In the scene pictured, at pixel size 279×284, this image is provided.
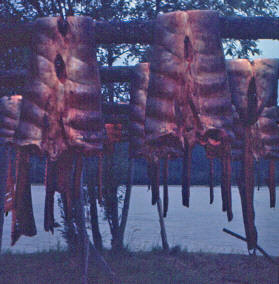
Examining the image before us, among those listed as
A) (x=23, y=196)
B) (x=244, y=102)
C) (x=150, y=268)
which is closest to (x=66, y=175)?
(x=23, y=196)

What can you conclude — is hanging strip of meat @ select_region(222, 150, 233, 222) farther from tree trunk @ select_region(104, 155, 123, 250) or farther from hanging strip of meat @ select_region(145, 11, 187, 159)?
tree trunk @ select_region(104, 155, 123, 250)

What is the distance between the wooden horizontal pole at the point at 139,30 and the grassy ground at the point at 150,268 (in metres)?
5.33

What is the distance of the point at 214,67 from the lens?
13.2 ft

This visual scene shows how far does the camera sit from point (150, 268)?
1050 cm

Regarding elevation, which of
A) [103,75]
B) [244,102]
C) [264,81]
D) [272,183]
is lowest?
[272,183]

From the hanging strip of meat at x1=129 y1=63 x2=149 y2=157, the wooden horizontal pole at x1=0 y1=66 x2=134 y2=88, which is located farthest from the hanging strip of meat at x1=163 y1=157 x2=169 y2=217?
the wooden horizontal pole at x1=0 y1=66 x2=134 y2=88

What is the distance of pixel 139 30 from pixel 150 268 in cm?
694

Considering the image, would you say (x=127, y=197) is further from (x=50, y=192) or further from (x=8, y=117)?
(x=50, y=192)

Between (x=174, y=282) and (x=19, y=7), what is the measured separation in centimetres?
609

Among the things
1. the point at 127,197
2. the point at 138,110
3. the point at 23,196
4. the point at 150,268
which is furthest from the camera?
the point at 127,197

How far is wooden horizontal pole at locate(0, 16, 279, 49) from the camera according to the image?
4555 mm

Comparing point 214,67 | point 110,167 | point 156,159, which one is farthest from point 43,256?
point 214,67

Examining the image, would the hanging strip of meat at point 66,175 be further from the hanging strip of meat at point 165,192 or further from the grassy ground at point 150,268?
the grassy ground at point 150,268

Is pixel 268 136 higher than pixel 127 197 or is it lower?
higher
